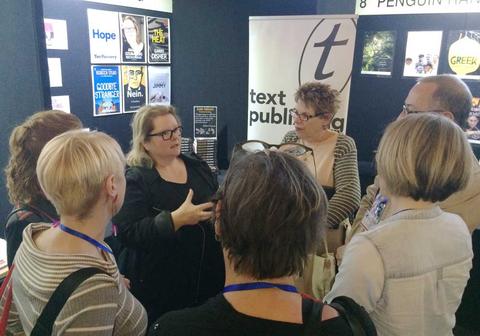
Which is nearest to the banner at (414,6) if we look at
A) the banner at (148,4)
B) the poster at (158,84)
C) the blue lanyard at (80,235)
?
the banner at (148,4)

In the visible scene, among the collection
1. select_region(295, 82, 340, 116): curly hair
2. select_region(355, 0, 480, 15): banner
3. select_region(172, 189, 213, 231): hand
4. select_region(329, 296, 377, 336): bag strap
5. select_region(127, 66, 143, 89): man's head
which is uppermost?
select_region(355, 0, 480, 15): banner

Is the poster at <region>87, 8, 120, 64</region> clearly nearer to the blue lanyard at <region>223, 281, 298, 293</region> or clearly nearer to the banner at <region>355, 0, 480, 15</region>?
the banner at <region>355, 0, 480, 15</region>

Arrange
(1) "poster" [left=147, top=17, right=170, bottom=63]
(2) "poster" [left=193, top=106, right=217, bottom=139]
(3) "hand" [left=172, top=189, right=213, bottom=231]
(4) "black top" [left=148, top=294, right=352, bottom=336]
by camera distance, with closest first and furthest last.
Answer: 1. (4) "black top" [left=148, top=294, right=352, bottom=336]
2. (3) "hand" [left=172, top=189, right=213, bottom=231]
3. (2) "poster" [left=193, top=106, right=217, bottom=139]
4. (1) "poster" [left=147, top=17, right=170, bottom=63]

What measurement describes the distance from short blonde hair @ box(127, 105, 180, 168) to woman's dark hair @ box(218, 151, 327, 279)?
42.1 inches

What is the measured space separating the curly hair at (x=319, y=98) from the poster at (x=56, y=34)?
2471mm

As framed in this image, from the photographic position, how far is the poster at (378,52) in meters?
4.20

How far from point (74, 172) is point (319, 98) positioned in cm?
146

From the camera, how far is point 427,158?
1.01 m

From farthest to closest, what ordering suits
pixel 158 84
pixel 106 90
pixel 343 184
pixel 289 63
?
pixel 158 84 < pixel 106 90 < pixel 289 63 < pixel 343 184

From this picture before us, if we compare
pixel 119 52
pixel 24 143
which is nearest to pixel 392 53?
pixel 119 52

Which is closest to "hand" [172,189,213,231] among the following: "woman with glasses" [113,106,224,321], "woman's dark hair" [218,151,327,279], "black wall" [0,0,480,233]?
"woman with glasses" [113,106,224,321]

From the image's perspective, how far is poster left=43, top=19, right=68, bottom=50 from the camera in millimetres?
3312

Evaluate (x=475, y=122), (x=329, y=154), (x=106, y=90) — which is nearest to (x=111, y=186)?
(x=329, y=154)

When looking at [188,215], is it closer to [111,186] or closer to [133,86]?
[111,186]
